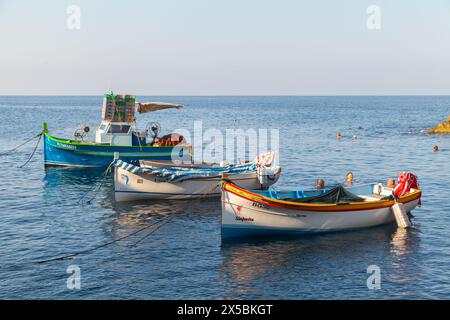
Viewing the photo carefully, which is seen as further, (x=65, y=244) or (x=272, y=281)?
(x=65, y=244)

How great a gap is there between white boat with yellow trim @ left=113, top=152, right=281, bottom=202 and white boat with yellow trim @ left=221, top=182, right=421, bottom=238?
6281 mm

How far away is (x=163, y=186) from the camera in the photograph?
30172 mm

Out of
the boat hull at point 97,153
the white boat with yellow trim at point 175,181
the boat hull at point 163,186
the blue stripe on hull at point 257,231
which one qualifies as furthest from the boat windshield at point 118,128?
the blue stripe on hull at point 257,231

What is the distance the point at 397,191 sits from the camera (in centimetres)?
2633

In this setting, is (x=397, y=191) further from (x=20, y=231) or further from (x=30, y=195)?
(x=30, y=195)

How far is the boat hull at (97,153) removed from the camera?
1553 inches

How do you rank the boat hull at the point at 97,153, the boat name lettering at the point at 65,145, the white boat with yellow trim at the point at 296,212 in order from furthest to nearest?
the boat name lettering at the point at 65,145 < the boat hull at the point at 97,153 < the white boat with yellow trim at the point at 296,212

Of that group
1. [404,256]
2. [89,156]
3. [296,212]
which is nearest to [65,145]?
[89,156]

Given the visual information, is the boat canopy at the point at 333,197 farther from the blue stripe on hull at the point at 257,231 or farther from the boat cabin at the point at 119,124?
the boat cabin at the point at 119,124

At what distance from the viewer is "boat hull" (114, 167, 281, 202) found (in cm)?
2966

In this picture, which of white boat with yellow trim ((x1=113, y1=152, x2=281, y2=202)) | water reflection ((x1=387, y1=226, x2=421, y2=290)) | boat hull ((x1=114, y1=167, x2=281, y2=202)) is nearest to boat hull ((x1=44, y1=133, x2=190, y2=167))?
white boat with yellow trim ((x1=113, y1=152, x2=281, y2=202))

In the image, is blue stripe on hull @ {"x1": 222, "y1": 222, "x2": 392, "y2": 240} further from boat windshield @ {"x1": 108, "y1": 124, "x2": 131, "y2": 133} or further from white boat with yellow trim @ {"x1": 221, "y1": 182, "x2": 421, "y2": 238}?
boat windshield @ {"x1": 108, "y1": 124, "x2": 131, "y2": 133}
